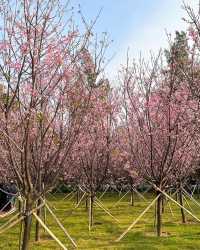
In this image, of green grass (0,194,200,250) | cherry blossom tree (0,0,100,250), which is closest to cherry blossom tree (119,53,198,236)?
green grass (0,194,200,250)

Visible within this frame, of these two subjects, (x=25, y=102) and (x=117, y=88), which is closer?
(x=25, y=102)

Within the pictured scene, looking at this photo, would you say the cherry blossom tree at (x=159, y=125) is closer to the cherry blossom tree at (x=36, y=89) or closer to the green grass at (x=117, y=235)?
the green grass at (x=117, y=235)

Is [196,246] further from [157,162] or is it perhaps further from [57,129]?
[57,129]

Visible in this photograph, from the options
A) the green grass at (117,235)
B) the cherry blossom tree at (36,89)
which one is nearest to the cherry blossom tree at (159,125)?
the green grass at (117,235)

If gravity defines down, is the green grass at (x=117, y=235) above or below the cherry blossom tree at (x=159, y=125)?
below

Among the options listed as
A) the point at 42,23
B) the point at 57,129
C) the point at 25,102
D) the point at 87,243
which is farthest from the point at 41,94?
the point at 87,243

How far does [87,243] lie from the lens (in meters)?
12.8

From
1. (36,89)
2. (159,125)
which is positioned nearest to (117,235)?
(159,125)

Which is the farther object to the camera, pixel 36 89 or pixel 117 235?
pixel 117 235

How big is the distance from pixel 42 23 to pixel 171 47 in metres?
6.37

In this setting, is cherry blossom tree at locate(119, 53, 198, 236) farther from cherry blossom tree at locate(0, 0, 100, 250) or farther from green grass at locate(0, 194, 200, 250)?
cherry blossom tree at locate(0, 0, 100, 250)

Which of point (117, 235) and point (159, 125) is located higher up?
point (159, 125)

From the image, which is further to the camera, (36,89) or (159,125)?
(159,125)

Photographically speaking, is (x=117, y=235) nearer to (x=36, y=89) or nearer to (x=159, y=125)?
(x=159, y=125)
